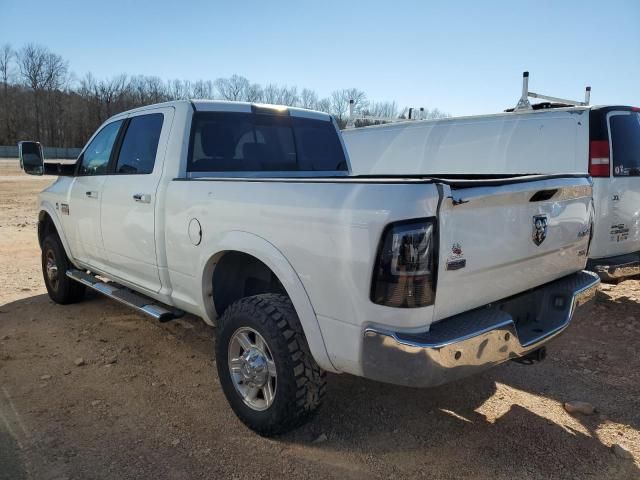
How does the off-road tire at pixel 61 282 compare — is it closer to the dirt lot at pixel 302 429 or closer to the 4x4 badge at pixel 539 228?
the dirt lot at pixel 302 429

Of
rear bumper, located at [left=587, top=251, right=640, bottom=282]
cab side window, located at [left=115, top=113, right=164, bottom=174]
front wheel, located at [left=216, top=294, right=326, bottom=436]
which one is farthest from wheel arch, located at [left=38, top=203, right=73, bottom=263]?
rear bumper, located at [left=587, top=251, right=640, bottom=282]

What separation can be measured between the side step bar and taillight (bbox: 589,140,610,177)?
13.6 ft

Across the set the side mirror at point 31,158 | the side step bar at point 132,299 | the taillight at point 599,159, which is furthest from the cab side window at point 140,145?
the taillight at point 599,159

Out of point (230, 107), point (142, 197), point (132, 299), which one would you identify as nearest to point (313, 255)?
point (142, 197)

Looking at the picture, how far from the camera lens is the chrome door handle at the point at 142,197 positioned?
3.68 metres

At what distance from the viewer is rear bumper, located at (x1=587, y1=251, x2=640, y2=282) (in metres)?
4.73

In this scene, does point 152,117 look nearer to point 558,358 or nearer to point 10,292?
point 10,292

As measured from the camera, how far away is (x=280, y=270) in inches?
103

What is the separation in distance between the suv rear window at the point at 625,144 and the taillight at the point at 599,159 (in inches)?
3.5

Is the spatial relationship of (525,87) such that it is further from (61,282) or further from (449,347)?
(61,282)

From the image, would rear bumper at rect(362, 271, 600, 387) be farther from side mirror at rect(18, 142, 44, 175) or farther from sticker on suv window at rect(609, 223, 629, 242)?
side mirror at rect(18, 142, 44, 175)

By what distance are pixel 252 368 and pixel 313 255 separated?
2.87 feet

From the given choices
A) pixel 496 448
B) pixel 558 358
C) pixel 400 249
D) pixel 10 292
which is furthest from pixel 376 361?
pixel 10 292

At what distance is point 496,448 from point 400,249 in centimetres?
145
